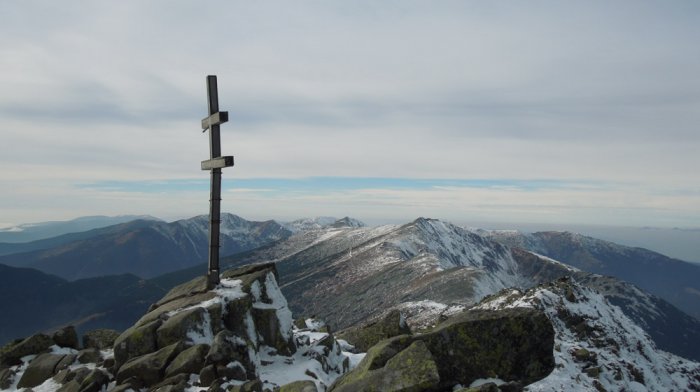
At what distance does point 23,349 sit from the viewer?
21.7m

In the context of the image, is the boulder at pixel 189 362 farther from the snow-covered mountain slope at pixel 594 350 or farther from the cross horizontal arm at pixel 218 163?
the snow-covered mountain slope at pixel 594 350

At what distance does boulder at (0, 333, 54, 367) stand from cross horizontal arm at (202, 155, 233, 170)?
12.3 m

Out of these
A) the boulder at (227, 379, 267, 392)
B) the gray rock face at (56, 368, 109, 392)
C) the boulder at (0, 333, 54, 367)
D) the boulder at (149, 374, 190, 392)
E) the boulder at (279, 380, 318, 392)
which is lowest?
the boulder at (0, 333, 54, 367)

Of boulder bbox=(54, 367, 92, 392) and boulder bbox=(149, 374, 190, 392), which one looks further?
boulder bbox=(54, 367, 92, 392)

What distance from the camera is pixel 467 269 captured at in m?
171

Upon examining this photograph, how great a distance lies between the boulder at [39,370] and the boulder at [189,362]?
8100 mm

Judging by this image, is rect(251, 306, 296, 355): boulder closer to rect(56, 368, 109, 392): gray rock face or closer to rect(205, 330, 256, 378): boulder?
rect(205, 330, 256, 378): boulder

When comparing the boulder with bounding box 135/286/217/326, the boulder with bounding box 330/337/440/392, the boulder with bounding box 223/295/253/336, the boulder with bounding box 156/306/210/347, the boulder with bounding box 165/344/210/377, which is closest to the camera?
the boulder with bounding box 330/337/440/392

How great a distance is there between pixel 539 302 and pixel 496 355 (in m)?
38.6

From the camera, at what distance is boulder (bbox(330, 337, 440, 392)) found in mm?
11148

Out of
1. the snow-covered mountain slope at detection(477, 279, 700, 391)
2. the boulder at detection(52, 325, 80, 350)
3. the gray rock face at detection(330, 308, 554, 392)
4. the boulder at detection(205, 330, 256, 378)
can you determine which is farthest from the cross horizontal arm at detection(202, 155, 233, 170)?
the snow-covered mountain slope at detection(477, 279, 700, 391)

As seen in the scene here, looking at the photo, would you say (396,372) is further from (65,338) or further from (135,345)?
(65,338)

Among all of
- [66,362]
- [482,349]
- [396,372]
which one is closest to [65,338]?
[66,362]

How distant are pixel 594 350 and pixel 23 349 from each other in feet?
130
